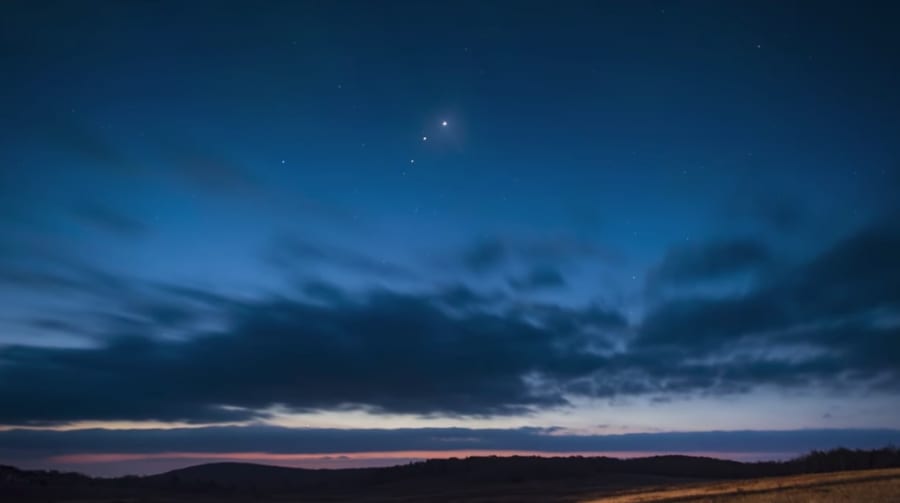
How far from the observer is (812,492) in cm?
1956

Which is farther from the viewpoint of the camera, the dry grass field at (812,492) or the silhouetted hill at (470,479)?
the silhouetted hill at (470,479)

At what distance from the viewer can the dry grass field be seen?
18267 mm

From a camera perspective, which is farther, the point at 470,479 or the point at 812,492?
the point at 470,479

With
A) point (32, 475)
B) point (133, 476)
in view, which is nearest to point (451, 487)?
point (133, 476)

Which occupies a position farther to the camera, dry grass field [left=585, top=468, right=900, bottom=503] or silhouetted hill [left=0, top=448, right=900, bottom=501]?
silhouetted hill [left=0, top=448, right=900, bottom=501]

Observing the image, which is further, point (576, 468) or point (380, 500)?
point (576, 468)

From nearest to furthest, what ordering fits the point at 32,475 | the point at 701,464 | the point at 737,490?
the point at 737,490, the point at 32,475, the point at 701,464

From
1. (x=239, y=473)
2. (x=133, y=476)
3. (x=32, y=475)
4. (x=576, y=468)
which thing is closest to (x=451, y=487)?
(x=576, y=468)

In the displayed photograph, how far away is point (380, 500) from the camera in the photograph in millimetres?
41625

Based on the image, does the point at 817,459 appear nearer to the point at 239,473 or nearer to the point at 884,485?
the point at 884,485

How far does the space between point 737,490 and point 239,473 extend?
2767 inches

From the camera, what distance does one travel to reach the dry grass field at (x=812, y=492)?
18.3 m

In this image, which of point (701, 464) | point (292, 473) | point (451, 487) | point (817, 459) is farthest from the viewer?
point (292, 473)

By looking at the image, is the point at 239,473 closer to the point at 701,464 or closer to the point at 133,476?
the point at 133,476
